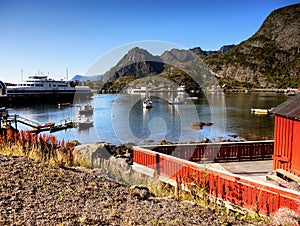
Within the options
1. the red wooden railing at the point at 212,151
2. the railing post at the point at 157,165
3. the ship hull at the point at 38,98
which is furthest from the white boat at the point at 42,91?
the railing post at the point at 157,165

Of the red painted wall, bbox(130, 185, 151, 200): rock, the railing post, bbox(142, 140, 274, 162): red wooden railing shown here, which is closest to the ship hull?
bbox(142, 140, 274, 162): red wooden railing

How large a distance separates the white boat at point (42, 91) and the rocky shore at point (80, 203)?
89.2 metres

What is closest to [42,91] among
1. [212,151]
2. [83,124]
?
[83,124]

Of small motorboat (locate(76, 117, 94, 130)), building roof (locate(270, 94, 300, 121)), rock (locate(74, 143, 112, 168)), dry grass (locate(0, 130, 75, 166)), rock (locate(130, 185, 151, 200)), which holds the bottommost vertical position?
small motorboat (locate(76, 117, 94, 130))

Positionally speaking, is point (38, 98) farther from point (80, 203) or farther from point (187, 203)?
point (187, 203)

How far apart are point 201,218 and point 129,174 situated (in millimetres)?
4763

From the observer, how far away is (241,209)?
6.88m

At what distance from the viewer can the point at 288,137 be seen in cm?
859

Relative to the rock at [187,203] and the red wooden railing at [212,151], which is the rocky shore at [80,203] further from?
the red wooden railing at [212,151]

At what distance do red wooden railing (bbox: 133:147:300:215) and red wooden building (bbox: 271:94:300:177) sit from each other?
7.72 feet

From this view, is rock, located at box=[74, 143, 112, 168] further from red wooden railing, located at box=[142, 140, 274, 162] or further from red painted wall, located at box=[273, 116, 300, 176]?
red painted wall, located at box=[273, 116, 300, 176]

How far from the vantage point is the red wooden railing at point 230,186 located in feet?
20.3

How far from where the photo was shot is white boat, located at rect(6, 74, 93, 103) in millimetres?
89844

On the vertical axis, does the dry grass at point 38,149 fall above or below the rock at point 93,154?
above
